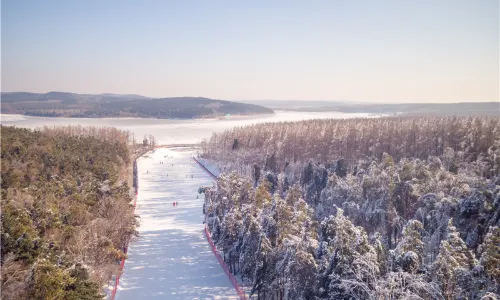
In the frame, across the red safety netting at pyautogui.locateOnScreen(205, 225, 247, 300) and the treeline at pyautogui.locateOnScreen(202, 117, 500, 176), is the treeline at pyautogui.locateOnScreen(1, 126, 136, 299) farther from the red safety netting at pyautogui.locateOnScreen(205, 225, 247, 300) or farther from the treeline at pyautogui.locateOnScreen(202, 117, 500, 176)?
the treeline at pyautogui.locateOnScreen(202, 117, 500, 176)

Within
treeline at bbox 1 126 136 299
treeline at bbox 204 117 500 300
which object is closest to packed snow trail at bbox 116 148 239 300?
treeline at bbox 204 117 500 300

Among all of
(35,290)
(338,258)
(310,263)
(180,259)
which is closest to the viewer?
(35,290)

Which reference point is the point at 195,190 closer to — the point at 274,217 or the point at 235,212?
the point at 235,212

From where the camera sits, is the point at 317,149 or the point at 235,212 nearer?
the point at 235,212

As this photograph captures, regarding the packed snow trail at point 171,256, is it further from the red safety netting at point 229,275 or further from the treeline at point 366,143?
the treeline at point 366,143

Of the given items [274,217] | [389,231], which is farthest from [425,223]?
[274,217]

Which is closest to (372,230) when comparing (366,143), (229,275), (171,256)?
(229,275)

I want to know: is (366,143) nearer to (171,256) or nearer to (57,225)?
(171,256)

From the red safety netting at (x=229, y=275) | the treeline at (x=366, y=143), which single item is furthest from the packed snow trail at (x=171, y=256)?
the treeline at (x=366, y=143)
